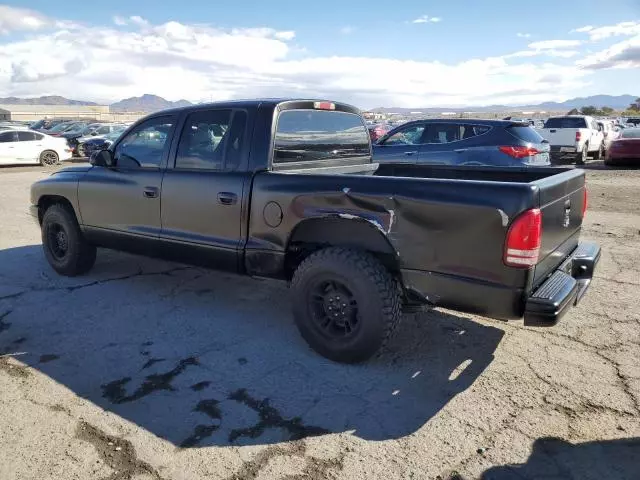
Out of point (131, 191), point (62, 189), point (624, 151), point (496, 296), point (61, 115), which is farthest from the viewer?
point (61, 115)

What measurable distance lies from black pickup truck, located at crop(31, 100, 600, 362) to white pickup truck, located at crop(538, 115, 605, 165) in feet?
50.1

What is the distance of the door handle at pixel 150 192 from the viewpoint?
4.70 m

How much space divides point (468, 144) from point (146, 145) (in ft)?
20.3

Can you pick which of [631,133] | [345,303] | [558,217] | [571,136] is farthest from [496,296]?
[631,133]

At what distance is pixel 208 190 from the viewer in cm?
430

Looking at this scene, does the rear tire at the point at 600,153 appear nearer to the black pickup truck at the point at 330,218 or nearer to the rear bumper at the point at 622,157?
the rear bumper at the point at 622,157

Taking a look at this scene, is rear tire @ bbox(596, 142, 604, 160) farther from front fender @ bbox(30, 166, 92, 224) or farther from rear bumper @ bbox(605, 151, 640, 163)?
front fender @ bbox(30, 166, 92, 224)

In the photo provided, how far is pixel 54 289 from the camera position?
5.35 metres

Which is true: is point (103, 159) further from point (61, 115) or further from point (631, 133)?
point (61, 115)

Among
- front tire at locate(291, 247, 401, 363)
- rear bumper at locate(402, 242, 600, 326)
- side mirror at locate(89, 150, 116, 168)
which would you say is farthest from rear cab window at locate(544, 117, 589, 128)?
front tire at locate(291, 247, 401, 363)

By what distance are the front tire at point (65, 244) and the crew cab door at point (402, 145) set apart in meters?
5.96

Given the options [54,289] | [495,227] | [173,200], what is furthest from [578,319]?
[54,289]

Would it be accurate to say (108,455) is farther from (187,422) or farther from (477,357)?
(477,357)

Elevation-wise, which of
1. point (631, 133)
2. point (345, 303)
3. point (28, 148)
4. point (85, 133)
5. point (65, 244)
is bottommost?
point (65, 244)
